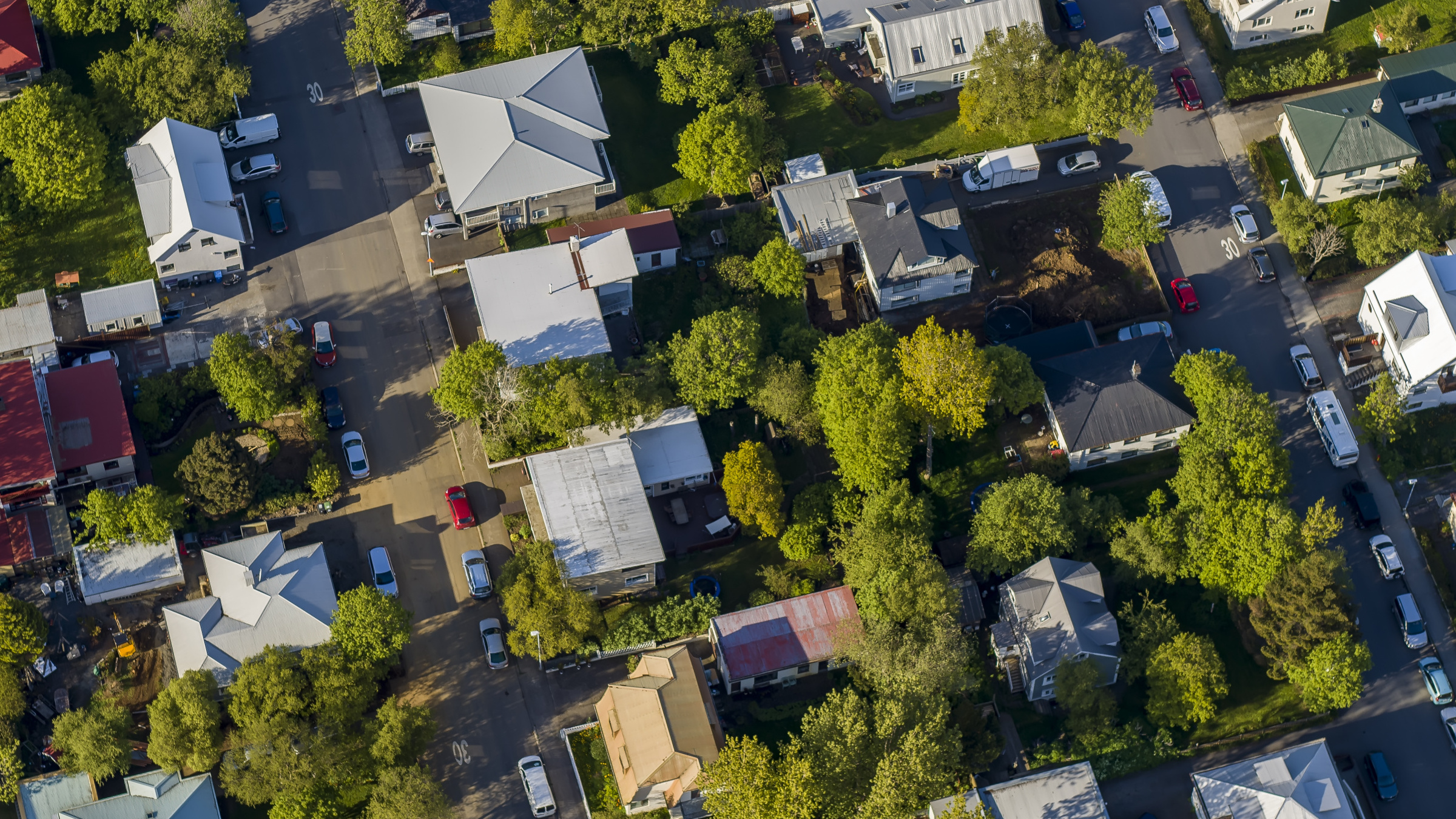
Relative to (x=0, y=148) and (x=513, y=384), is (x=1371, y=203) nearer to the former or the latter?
(x=513, y=384)

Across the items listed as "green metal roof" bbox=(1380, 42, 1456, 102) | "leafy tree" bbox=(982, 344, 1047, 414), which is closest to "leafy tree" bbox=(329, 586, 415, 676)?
"leafy tree" bbox=(982, 344, 1047, 414)

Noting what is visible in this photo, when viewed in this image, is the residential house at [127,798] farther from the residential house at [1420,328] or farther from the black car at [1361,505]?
the residential house at [1420,328]

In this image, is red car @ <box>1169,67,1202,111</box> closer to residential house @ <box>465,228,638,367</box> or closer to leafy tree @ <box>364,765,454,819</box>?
residential house @ <box>465,228,638,367</box>

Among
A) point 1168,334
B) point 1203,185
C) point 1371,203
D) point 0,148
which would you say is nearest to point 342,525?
point 0,148

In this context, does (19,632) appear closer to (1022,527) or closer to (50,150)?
(50,150)

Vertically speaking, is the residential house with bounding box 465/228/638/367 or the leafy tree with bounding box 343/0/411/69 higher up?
the leafy tree with bounding box 343/0/411/69

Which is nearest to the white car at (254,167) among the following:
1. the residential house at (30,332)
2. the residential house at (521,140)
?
the residential house at (521,140)

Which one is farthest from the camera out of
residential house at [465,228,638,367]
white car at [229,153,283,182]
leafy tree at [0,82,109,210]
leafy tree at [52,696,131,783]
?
white car at [229,153,283,182]
